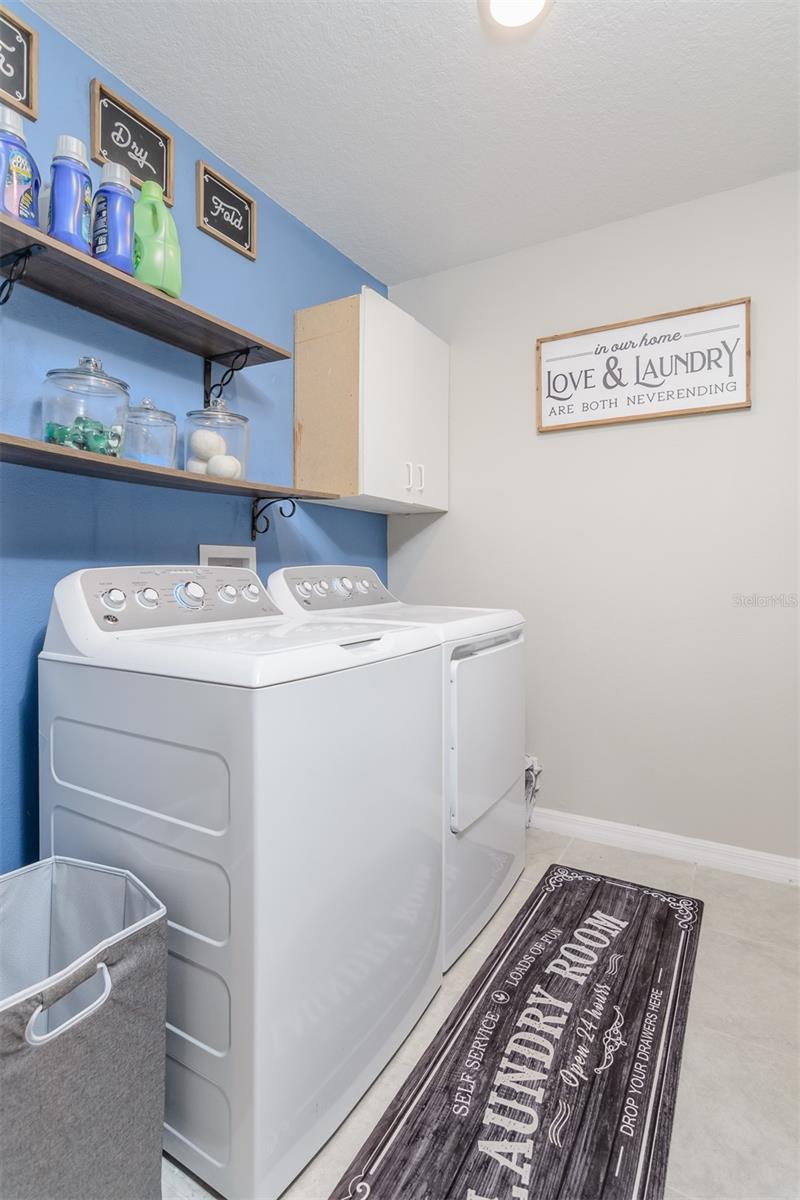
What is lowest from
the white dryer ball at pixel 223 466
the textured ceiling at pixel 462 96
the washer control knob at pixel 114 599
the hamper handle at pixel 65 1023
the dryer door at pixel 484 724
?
the hamper handle at pixel 65 1023

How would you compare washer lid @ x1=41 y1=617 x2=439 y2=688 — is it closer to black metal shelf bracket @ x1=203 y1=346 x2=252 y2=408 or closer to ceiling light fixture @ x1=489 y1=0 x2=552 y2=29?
black metal shelf bracket @ x1=203 y1=346 x2=252 y2=408

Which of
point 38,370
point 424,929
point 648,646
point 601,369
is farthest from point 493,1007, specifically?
point 601,369

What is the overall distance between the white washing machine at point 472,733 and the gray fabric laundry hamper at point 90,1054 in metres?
0.81

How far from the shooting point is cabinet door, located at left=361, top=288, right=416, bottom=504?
2.26 m

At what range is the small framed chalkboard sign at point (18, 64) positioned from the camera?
1.42 m

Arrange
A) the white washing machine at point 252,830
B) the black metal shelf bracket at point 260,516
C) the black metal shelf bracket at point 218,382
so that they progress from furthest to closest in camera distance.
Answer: the black metal shelf bracket at point 260,516 < the black metal shelf bracket at point 218,382 < the white washing machine at point 252,830

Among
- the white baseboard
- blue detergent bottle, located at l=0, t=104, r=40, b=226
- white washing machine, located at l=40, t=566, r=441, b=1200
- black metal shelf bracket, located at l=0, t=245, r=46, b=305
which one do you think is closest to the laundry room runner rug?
white washing machine, located at l=40, t=566, r=441, b=1200

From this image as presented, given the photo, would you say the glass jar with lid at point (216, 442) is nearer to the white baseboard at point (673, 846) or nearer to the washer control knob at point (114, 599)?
the washer control knob at point (114, 599)

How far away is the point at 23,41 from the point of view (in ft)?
4.78

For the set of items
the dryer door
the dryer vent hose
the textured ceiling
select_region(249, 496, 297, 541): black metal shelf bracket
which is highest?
the textured ceiling

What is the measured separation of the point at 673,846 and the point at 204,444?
2257 mm

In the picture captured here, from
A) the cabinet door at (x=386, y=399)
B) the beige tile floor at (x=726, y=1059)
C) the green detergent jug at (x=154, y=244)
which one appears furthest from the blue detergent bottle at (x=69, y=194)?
the beige tile floor at (x=726, y=1059)

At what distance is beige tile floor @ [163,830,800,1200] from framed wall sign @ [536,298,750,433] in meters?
1.75

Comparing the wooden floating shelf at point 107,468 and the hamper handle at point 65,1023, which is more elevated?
the wooden floating shelf at point 107,468
